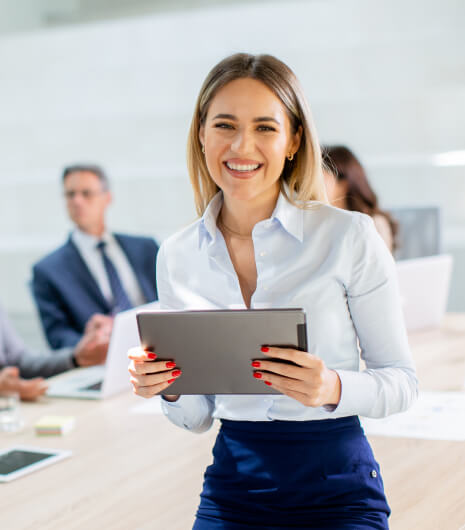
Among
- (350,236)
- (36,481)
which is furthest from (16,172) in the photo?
(350,236)

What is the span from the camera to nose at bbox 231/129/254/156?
1.49m

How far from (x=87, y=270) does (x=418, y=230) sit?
1759 mm

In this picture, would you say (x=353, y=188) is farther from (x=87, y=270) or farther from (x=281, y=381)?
(x=281, y=381)

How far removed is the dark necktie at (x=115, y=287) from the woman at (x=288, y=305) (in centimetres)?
206

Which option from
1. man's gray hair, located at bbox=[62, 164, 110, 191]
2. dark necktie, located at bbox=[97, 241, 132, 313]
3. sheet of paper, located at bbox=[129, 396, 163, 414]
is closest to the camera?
sheet of paper, located at bbox=[129, 396, 163, 414]

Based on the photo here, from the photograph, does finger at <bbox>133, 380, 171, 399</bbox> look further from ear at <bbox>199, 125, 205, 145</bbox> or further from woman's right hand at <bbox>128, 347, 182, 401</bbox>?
ear at <bbox>199, 125, 205, 145</bbox>

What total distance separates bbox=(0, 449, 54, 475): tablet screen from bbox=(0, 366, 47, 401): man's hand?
0.46 m

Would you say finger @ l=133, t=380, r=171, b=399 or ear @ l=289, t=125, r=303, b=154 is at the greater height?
ear @ l=289, t=125, r=303, b=154

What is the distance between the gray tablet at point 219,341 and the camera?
4.29 ft

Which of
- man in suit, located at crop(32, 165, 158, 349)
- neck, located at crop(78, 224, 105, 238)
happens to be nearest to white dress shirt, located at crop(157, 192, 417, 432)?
man in suit, located at crop(32, 165, 158, 349)

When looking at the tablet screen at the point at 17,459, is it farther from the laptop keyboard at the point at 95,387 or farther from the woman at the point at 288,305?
the laptop keyboard at the point at 95,387

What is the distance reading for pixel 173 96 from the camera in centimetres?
564

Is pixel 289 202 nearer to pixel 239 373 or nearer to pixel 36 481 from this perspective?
pixel 239 373

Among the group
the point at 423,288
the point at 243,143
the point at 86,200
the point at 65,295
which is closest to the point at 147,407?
the point at 243,143
